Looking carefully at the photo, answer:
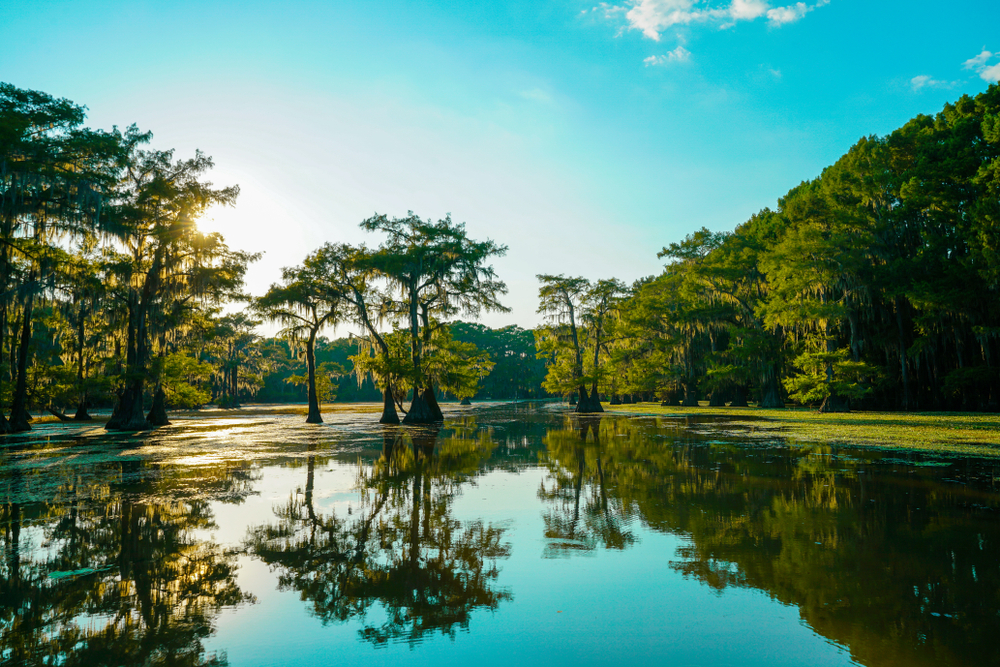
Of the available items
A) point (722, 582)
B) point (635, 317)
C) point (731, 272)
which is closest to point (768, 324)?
point (731, 272)

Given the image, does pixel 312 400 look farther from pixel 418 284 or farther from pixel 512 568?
pixel 512 568

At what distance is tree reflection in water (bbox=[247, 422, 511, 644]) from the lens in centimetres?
385

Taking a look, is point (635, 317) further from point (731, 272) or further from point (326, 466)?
point (326, 466)

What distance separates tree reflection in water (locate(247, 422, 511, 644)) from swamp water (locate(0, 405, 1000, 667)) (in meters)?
0.03

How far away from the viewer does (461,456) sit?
13172 mm

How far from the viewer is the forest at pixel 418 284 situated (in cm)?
2017

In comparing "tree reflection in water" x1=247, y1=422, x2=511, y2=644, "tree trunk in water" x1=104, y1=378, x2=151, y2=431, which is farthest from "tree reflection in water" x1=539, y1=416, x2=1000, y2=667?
"tree trunk in water" x1=104, y1=378, x2=151, y2=431

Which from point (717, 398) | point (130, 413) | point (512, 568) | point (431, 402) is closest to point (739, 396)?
point (717, 398)

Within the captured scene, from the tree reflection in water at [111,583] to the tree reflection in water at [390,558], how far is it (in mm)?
636

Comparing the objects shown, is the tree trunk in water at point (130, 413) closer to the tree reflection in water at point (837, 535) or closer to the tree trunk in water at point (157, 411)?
the tree trunk in water at point (157, 411)

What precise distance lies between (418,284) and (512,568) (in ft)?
79.1

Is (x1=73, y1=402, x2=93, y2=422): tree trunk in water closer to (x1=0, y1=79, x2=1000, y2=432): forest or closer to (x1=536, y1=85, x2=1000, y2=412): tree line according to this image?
(x1=0, y1=79, x2=1000, y2=432): forest

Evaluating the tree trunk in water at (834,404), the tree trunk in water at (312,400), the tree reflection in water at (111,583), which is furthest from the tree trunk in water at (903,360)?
the tree reflection in water at (111,583)

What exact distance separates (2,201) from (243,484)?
55.2 feet
